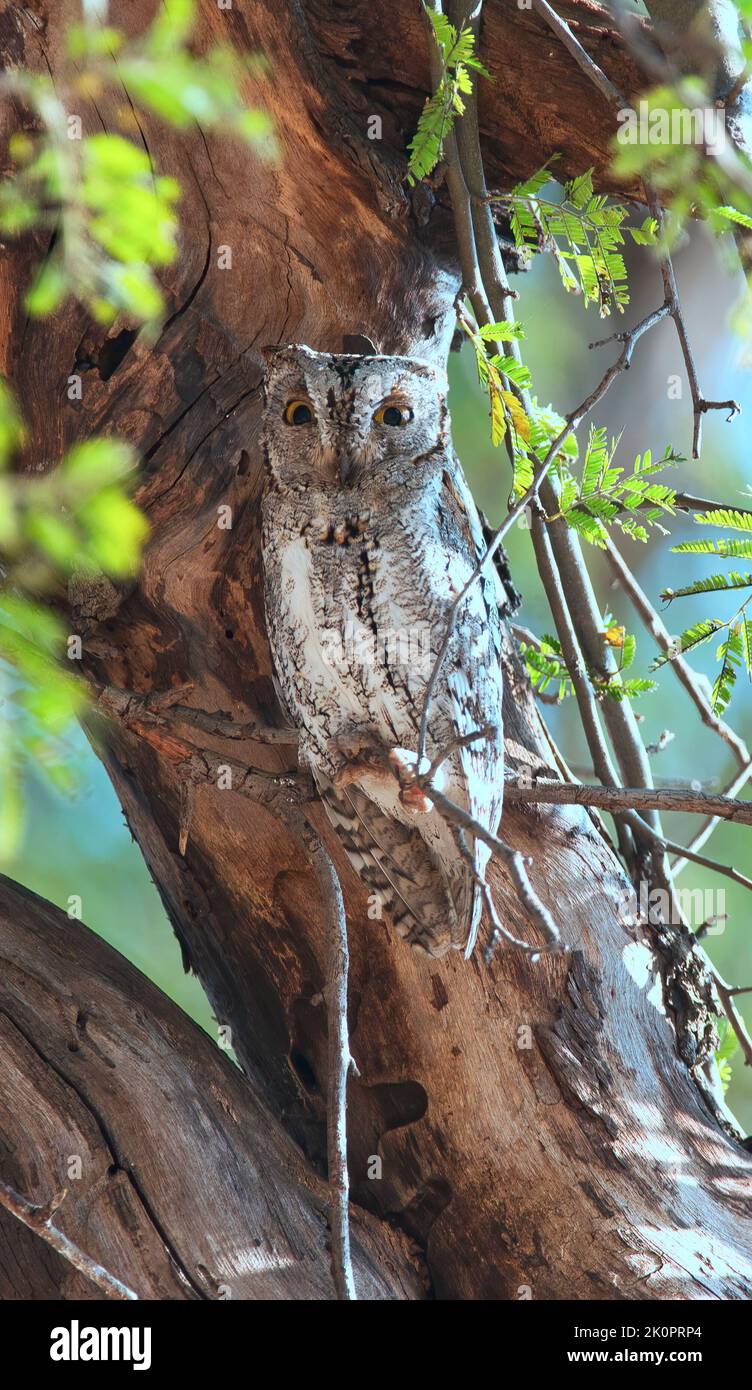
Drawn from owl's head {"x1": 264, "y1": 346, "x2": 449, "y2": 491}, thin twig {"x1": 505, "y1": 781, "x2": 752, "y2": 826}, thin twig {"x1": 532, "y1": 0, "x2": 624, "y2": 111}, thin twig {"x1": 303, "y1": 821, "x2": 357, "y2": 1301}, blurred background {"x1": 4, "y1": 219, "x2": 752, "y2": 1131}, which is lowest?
thin twig {"x1": 303, "y1": 821, "x2": 357, "y2": 1301}

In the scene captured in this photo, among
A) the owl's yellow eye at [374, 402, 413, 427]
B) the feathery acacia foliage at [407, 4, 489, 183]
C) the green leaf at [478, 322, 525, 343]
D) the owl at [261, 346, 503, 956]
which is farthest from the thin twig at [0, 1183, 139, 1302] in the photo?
the feathery acacia foliage at [407, 4, 489, 183]

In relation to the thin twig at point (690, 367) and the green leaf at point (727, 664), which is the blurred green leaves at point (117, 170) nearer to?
the thin twig at point (690, 367)

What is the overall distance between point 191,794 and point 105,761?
1.61 ft

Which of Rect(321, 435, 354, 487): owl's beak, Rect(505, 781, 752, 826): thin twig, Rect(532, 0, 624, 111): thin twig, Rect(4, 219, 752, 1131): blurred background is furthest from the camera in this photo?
Rect(4, 219, 752, 1131): blurred background

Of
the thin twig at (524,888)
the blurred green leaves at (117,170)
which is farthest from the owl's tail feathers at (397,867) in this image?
the blurred green leaves at (117,170)

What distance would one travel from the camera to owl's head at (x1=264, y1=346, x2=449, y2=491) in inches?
75.5

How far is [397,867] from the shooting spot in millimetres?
2059

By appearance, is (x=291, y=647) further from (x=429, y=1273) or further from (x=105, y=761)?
(x=429, y=1273)

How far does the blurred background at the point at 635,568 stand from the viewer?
5434 millimetres

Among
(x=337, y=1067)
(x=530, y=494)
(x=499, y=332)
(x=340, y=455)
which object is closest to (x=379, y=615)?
(x=340, y=455)

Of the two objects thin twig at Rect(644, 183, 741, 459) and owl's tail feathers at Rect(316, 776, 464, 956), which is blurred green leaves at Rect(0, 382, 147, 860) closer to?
owl's tail feathers at Rect(316, 776, 464, 956)

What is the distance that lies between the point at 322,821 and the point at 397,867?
0.22 meters

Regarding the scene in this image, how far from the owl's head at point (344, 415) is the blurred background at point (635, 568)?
3124 mm
